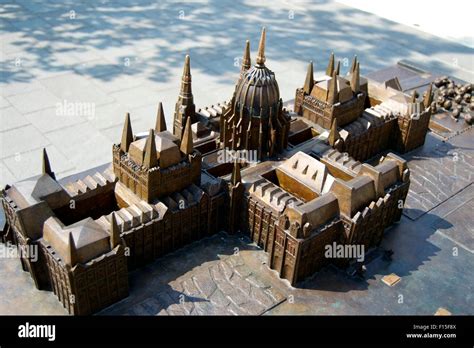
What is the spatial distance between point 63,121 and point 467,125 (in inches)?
1841

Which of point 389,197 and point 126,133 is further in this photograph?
point 389,197

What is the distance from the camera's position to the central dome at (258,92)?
45.2 metres

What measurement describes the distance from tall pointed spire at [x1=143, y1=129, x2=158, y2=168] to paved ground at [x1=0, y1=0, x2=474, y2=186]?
58.7 ft

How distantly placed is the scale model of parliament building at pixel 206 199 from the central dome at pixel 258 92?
0.08m

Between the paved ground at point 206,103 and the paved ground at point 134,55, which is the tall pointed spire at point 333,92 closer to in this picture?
the paved ground at point 206,103

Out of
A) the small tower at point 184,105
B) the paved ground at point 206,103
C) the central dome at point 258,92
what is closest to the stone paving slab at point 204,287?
the paved ground at point 206,103

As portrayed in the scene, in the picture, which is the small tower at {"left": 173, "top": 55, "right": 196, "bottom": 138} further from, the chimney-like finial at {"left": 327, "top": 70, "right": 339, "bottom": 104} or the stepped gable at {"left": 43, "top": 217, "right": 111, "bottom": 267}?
the stepped gable at {"left": 43, "top": 217, "right": 111, "bottom": 267}

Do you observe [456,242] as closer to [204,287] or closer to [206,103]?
[204,287]

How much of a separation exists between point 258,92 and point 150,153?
10.9 meters

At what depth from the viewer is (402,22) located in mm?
98875

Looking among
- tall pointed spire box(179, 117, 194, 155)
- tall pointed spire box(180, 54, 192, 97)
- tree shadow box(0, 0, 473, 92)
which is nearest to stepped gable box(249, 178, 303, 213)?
tall pointed spire box(179, 117, 194, 155)

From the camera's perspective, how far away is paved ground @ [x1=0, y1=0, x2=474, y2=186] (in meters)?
61.2
